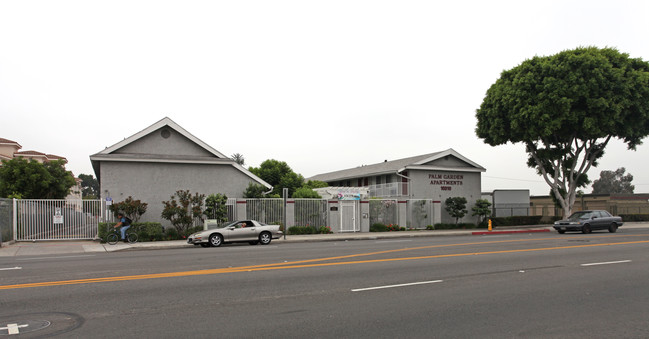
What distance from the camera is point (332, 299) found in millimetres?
7555

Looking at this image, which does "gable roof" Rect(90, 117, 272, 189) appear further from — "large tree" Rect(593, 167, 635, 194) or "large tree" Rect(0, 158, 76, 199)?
"large tree" Rect(593, 167, 635, 194)

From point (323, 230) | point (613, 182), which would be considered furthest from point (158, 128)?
point (613, 182)

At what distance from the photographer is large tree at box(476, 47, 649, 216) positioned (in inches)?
1074

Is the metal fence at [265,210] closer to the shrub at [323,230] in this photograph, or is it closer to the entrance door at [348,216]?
the shrub at [323,230]

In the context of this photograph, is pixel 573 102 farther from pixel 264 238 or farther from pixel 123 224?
pixel 123 224

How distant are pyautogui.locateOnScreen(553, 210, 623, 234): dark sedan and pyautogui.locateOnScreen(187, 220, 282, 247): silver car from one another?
17426mm

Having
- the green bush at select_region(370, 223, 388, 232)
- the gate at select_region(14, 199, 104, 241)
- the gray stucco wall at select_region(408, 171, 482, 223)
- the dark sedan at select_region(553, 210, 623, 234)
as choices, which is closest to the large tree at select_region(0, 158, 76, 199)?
the gate at select_region(14, 199, 104, 241)

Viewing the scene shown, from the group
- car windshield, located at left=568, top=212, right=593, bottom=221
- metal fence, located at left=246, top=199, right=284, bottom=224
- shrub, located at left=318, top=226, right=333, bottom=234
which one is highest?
metal fence, located at left=246, top=199, right=284, bottom=224

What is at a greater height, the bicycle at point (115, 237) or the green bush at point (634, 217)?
the bicycle at point (115, 237)

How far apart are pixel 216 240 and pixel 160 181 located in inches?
317

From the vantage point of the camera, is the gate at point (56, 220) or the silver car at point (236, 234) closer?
the silver car at point (236, 234)

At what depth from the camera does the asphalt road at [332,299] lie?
19.2ft

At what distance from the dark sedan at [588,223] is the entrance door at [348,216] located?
12590mm

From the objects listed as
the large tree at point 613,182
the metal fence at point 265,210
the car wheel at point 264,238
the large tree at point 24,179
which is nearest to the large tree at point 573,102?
the metal fence at point 265,210
